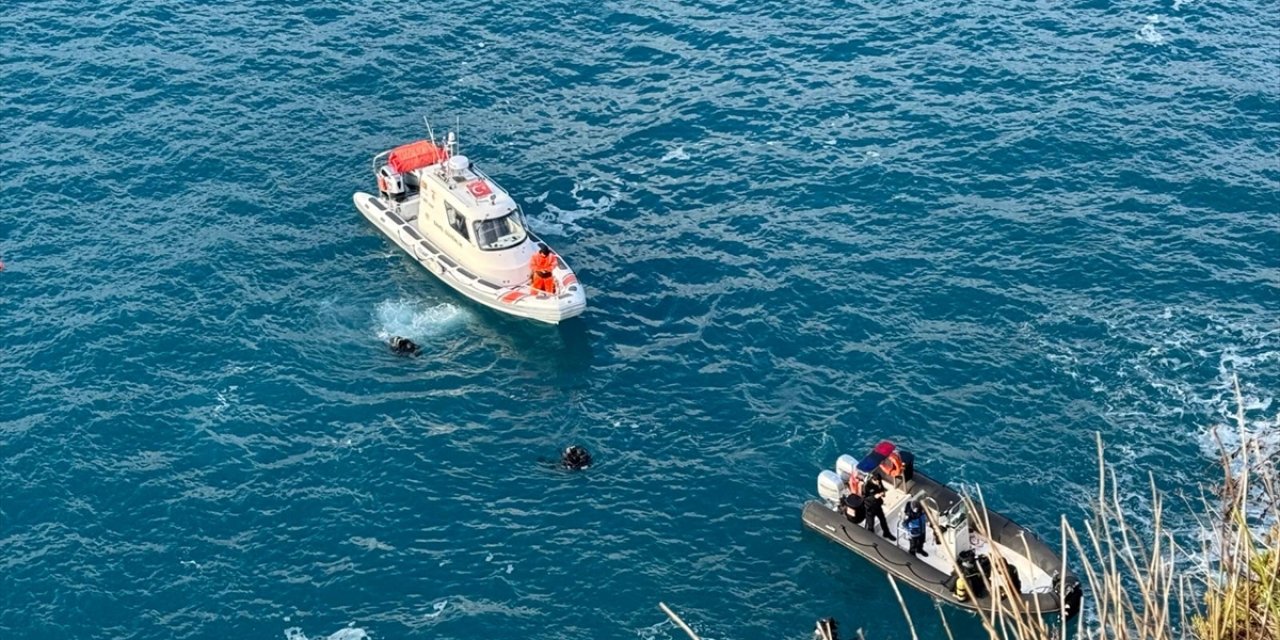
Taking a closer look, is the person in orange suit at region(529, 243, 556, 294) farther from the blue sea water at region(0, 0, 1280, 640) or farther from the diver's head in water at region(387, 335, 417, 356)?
the diver's head in water at region(387, 335, 417, 356)

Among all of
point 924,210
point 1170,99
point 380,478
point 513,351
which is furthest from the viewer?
point 1170,99

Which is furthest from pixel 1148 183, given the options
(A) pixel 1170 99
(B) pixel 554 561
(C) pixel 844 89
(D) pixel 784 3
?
(B) pixel 554 561

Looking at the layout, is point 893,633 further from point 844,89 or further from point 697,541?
point 844,89

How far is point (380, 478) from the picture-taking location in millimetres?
56656

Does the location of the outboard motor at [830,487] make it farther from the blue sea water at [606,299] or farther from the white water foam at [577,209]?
the white water foam at [577,209]

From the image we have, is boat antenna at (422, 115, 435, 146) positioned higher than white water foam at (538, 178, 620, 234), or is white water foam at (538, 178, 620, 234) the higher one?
boat antenna at (422, 115, 435, 146)

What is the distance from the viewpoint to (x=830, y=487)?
53688 mm

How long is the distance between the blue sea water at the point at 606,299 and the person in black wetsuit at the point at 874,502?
216 cm

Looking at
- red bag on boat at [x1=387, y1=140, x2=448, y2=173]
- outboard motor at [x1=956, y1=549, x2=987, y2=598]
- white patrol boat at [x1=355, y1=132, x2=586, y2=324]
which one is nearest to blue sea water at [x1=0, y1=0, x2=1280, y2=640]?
white patrol boat at [x1=355, y1=132, x2=586, y2=324]

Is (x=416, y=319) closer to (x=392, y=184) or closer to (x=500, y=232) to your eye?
(x=500, y=232)

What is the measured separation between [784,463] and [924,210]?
64.2ft

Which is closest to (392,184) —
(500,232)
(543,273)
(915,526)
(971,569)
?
(500,232)

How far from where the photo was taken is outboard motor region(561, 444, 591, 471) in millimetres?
56781

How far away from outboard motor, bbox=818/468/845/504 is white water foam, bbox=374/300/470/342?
65.9ft
